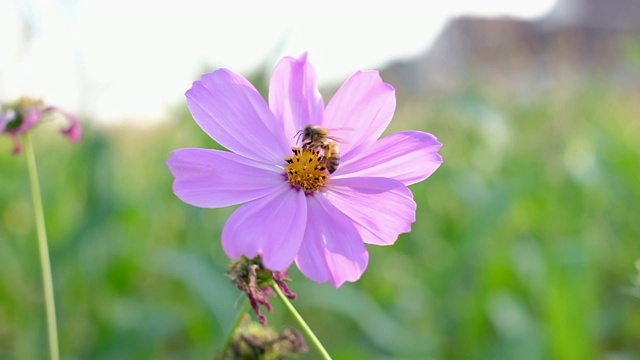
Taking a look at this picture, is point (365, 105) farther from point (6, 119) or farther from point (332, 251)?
point (6, 119)

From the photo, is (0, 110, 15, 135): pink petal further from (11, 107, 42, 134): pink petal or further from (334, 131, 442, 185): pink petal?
(334, 131, 442, 185): pink petal

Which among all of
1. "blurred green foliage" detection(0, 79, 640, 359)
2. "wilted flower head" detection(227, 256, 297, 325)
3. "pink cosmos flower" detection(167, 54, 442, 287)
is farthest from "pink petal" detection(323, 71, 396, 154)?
"blurred green foliage" detection(0, 79, 640, 359)

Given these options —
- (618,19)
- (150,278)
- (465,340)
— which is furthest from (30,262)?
(618,19)

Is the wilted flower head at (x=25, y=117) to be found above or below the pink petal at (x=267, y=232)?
above

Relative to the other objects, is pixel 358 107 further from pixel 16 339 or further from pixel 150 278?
pixel 150 278

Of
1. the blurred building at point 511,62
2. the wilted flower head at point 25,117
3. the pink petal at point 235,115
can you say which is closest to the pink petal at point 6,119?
the wilted flower head at point 25,117

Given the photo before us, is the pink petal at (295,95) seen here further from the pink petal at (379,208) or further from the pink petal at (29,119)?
the pink petal at (29,119)

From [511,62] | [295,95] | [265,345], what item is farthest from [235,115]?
[511,62]
